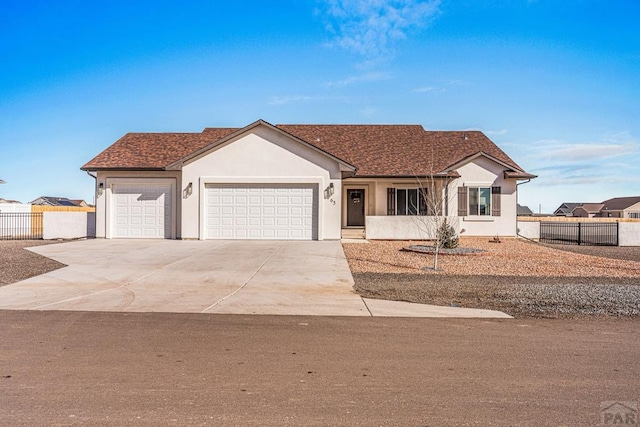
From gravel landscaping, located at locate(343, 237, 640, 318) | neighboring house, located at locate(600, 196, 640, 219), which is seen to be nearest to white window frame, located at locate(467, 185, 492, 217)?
gravel landscaping, located at locate(343, 237, 640, 318)

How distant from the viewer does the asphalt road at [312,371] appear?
14.0ft

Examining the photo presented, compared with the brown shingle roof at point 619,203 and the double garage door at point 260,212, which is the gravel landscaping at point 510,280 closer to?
the double garage door at point 260,212

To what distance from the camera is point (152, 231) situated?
22.2 m

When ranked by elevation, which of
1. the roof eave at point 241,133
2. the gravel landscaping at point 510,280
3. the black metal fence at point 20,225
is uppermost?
the roof eave at point 241,133

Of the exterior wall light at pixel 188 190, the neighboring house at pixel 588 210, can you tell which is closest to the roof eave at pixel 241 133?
the exterior wall light at pixel 188 190

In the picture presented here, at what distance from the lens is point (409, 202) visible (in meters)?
24.8

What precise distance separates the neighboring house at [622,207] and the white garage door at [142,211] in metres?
70.3

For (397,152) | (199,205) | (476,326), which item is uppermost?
(397,152)

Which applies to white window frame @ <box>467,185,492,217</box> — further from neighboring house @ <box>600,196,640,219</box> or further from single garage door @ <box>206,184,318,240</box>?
neighboring house @ <box>600,196,640,219</box>

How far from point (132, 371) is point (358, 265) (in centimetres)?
979

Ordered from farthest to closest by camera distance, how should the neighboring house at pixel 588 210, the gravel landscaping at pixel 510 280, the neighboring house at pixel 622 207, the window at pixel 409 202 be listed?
the neighboring house at pixel 588 210
the neighboring house at pixel 622 207
the window at pixel 409 202
the gravel landscaping at pixel 510 280

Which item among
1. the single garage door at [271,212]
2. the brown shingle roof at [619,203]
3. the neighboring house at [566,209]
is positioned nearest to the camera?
the single garage door at [271,212]

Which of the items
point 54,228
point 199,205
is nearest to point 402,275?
point 199,205

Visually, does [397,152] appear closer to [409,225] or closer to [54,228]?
[409,225]
